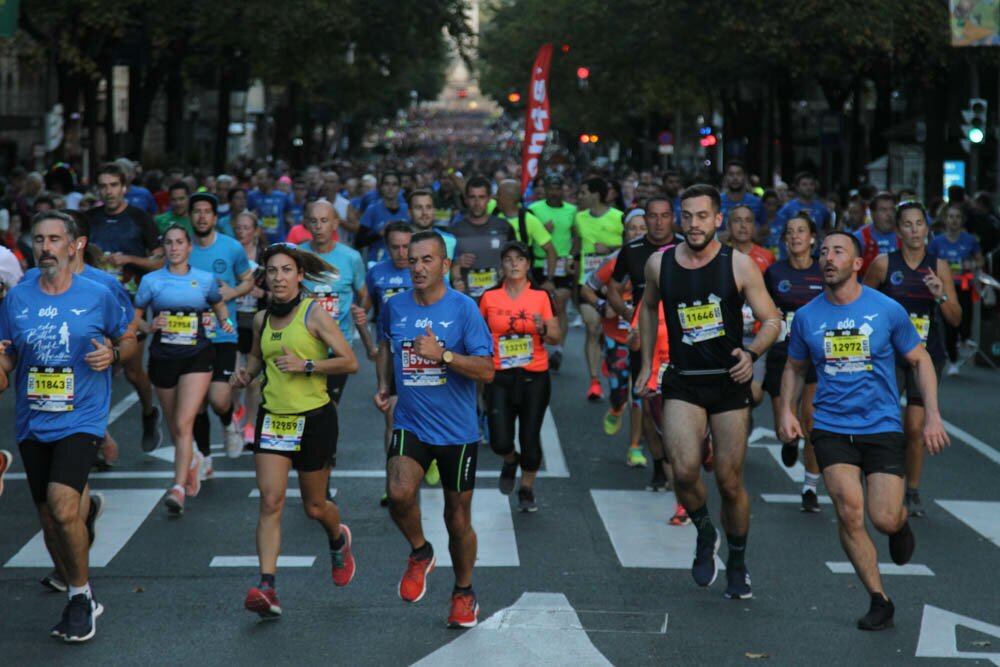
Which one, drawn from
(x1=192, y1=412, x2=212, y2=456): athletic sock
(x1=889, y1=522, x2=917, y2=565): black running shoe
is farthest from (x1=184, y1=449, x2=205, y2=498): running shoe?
(x1=889, y1=522, x2=917, y2=565): black running shoe

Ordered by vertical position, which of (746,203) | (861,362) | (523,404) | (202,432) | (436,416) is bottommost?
(202,432)

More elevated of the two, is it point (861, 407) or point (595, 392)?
point (861, 407)

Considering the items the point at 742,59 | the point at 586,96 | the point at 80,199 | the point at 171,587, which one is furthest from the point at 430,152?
the point at 171,587

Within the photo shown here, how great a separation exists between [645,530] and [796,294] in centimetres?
200

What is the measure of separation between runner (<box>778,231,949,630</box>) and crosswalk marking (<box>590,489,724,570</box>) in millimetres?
1544

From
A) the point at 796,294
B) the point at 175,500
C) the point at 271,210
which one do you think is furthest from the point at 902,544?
the point at 271,210

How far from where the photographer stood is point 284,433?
860 centimetres

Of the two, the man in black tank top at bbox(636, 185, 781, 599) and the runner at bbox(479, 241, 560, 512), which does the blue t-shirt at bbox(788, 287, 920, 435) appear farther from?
the runner at bbox(479, 241, 560, 512)

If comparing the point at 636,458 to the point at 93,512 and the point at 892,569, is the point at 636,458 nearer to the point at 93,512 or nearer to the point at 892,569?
the point at 892,569

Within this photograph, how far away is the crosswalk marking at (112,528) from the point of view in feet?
32.7

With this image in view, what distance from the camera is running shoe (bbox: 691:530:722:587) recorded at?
9.11 m

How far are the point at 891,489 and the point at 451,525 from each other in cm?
193

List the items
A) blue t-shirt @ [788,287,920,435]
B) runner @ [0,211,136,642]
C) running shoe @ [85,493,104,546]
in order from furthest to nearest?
running shoe @ [85,493,104,546] < blue t-shirt @ [788,287,920,435] < runner @ [0,211,136,642]

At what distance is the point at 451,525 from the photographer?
837 cm
